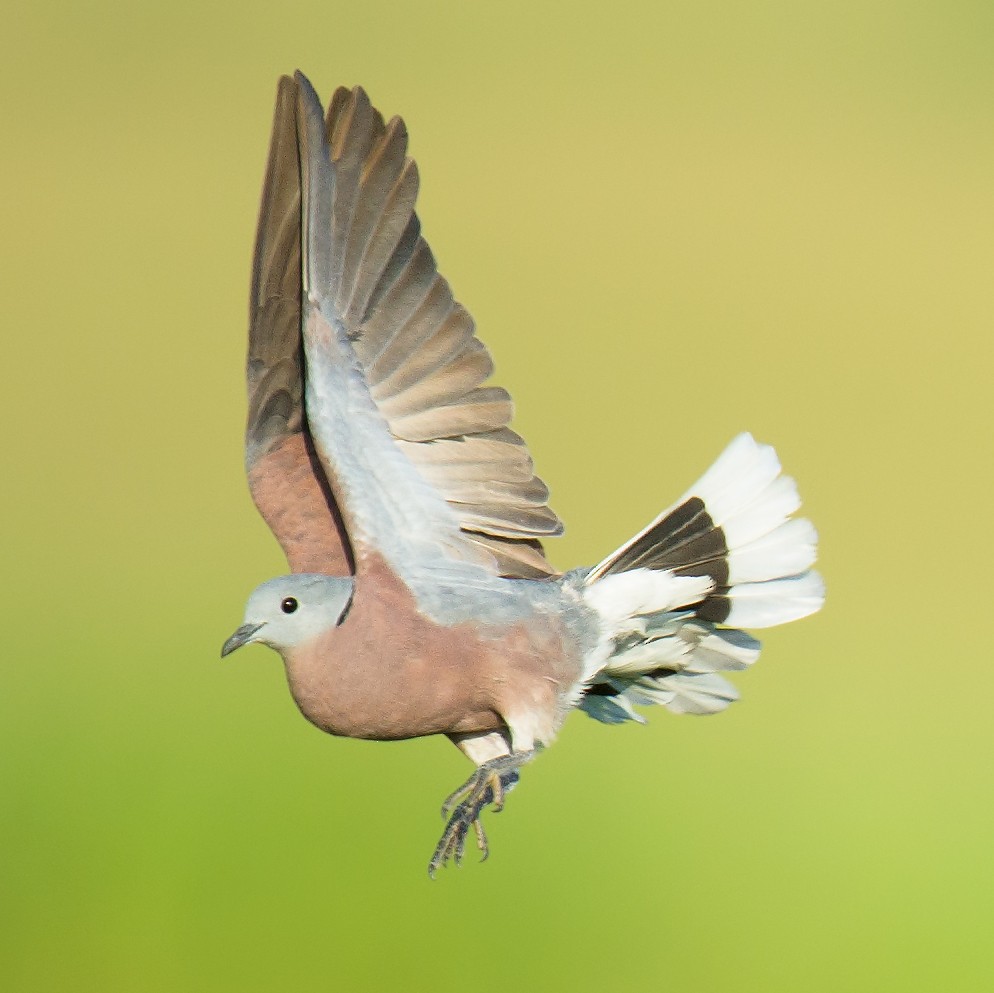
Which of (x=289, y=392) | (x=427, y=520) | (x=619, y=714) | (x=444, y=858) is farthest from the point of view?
(x=619, y=714)

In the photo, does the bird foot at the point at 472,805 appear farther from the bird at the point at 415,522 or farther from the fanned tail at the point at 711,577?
the fanned tail at the point at 711,577

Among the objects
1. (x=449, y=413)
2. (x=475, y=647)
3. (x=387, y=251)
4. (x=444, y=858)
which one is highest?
(x=387, y=251)

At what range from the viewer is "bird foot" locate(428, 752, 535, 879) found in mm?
3172

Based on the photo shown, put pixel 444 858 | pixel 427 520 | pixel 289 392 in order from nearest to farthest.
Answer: pixel 444 858, pixel 427 520, pixel 289 392

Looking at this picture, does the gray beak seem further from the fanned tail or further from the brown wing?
the fanned tail

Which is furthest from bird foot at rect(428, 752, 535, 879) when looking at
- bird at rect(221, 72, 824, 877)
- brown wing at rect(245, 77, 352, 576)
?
brown wing at rect(245, 77, 352, 576)

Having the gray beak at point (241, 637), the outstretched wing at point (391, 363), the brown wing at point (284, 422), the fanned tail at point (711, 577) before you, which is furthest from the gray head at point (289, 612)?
the fanned tail at point (711, 577)

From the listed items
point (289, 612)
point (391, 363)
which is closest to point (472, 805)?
point (289, 612)

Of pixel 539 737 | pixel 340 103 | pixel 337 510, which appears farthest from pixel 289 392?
pixel 539 737

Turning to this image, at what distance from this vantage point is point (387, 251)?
340 centimetres

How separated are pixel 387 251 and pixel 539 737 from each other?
110cm

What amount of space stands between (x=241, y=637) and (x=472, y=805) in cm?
58

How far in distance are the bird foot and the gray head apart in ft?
1.44

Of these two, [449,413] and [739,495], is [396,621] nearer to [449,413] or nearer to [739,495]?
[449,413]
